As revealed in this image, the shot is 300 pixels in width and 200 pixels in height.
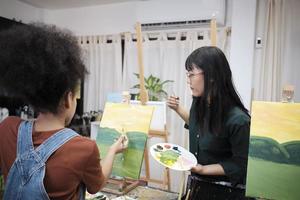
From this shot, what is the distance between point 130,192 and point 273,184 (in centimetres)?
76

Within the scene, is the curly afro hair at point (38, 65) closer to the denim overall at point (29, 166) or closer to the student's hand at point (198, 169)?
the denim overall at point (29, 166)

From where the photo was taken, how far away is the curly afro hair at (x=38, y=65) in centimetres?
78

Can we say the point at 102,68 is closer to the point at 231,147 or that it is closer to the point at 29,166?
the point at 231,147

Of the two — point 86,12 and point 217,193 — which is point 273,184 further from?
point 86,12

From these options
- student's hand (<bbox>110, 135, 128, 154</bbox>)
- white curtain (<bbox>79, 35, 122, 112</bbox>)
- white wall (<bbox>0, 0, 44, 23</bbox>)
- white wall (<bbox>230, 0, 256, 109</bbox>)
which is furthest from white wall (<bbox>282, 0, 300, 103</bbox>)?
white wall (<bbox>0, 0, 44, 23</bbox>)

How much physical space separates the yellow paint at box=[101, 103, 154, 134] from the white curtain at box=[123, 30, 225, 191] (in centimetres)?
177

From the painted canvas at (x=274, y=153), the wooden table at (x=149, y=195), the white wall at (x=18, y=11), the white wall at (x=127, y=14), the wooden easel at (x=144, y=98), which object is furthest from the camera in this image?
the white wall at (x=18, y=11)

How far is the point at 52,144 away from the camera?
2.59 feet

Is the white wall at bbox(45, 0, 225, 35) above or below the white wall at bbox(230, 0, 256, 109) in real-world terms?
above

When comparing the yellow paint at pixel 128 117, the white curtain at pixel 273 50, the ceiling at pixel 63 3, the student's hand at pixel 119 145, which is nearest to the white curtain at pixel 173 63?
the white curtain at pixel 273 50

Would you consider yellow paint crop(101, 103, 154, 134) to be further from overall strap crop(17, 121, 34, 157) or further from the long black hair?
overall strap crop(17, 121, 34, 157)

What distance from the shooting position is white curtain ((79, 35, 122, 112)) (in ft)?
13.6

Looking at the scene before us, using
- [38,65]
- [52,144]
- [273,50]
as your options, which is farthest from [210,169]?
[273,50]

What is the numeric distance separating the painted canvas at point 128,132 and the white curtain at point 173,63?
1.79m
